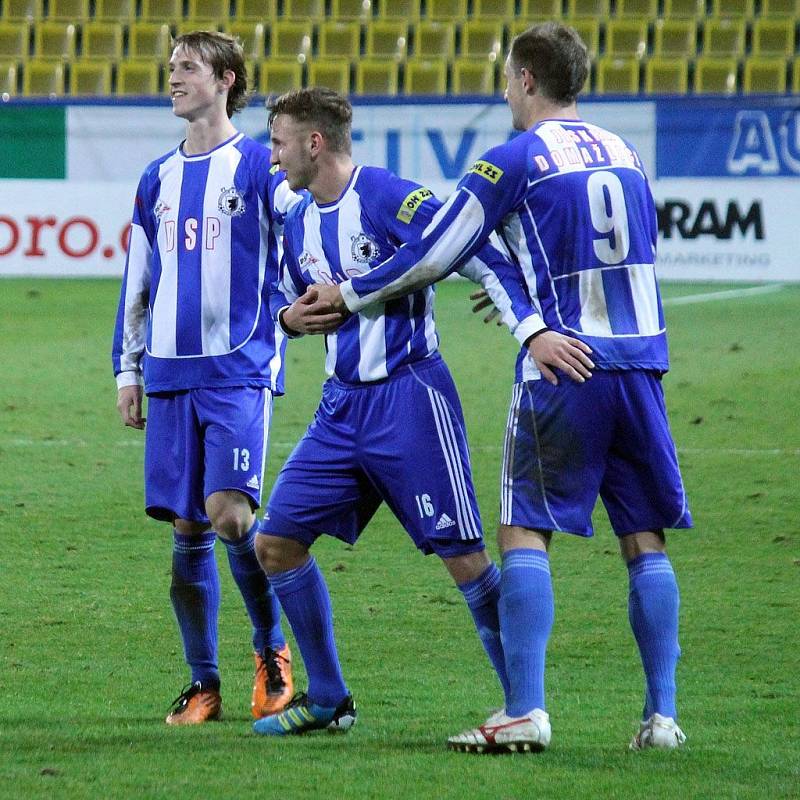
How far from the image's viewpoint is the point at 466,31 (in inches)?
788

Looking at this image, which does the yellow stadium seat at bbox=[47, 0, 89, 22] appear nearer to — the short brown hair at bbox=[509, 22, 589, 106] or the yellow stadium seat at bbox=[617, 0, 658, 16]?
the yellow stadium seat at bbox=[617, 0, 658, 16]

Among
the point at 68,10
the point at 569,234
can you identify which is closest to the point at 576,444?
the point at 569,234

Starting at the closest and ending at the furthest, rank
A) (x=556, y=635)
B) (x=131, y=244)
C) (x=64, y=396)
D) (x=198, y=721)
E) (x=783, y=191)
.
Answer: (x=198, y=721) < (x=131, y=244) < (x=556, y=635) < (x=64, y=396) < (x=783, y=191)

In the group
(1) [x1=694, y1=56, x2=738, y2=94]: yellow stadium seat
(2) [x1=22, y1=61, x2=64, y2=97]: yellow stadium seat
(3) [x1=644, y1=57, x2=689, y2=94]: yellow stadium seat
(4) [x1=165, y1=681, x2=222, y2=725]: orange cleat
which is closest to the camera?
(4) [x1=165, y1=681, x2=222, y2=725]: orange cleat

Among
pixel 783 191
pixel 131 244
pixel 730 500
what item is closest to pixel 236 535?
pixel 131 244

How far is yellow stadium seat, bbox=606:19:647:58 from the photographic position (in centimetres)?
1972

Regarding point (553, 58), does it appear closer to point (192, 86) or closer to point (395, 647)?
point (192, 86)

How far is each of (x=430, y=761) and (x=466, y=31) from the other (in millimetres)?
17237

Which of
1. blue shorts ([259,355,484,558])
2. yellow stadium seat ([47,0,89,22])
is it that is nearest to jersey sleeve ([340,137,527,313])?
blue shorts ([259,355,484,558])

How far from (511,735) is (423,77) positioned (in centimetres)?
1658

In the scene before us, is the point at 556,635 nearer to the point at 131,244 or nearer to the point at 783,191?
the point at 131,244

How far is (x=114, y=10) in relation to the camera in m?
21.0

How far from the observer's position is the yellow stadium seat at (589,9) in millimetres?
20078

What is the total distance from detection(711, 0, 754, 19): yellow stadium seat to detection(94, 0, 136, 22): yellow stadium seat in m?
7.58
